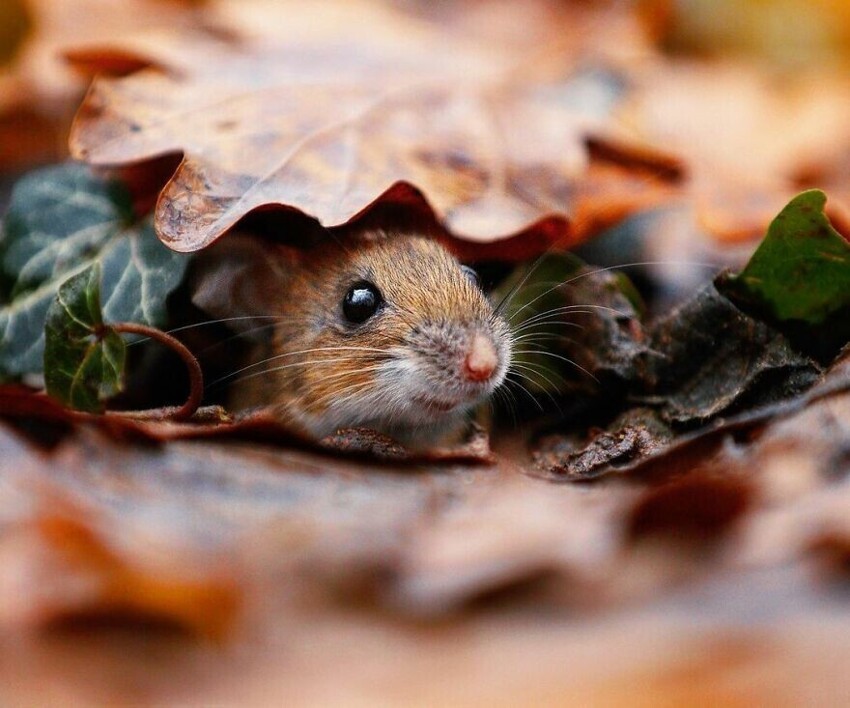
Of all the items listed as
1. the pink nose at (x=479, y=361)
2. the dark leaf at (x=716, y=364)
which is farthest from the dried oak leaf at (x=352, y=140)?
the dark leaf at (x=716, y=364)

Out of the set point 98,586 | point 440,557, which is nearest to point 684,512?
point 440,557

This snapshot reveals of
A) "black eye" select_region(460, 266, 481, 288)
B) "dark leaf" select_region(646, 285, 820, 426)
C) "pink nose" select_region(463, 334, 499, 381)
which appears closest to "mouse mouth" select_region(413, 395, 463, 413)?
"pink nose" select_region(463, 334, 499, 381)

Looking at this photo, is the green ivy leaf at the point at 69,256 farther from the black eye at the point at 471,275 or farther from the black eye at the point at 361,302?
the black eye at the point at 471,275

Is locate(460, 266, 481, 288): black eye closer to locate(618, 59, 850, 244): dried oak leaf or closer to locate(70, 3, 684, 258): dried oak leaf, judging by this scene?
locate(70, 3, 684, 258): dried oak leaf

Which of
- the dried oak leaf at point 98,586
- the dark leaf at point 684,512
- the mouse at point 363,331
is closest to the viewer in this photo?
the dried oak leaf at point 98,586

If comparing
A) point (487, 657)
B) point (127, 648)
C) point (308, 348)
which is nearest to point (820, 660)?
point (487, 657)

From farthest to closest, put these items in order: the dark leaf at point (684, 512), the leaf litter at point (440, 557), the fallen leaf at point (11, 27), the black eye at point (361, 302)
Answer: the fallen leaf at point (11, 27) → the black eye at point (361, 302) → the dark leaf at point (684, 512) → the leaf litter at point (440, 557)

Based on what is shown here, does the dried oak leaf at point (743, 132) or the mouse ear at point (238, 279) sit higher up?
the dried oak leaf at point (743, 132)
